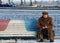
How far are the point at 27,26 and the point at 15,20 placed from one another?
576 millimetres

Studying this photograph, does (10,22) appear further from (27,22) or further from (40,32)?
(40,32)

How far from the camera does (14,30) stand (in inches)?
320

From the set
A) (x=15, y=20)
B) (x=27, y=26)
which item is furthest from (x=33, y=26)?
(x=15, y=20)

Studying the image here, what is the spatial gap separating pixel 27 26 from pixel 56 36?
1.10m

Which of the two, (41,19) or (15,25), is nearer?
(41,19)

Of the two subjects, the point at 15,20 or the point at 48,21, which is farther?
the point at 15,20

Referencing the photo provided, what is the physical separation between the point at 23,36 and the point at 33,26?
0.50 metres

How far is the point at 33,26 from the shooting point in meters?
8.20

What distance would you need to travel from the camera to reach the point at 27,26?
8.23m

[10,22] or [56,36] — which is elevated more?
[10,22]

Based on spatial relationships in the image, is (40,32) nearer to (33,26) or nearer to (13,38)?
(33,26)

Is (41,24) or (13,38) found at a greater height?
(41,24)

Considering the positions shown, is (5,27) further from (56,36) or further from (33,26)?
(56,36)

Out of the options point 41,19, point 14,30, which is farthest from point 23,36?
point 41,19
